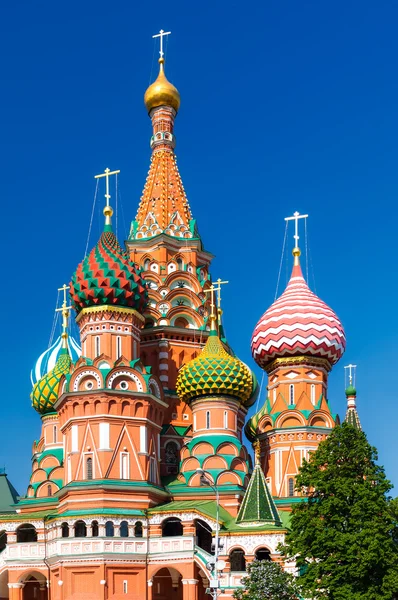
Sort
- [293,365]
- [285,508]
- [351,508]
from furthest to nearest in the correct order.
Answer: [293,365] → [285,508] → [351,508]

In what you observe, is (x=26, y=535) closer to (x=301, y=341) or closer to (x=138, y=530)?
(x=138, y=530)

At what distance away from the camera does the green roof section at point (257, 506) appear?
36469 millimetres

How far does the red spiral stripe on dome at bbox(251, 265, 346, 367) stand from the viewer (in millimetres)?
43594

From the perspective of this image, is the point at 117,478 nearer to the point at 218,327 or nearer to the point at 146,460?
the point at 146,460

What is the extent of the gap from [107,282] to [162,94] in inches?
498

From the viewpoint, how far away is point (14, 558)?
39.8 metres

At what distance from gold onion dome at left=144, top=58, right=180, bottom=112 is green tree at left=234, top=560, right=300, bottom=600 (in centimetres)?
2394

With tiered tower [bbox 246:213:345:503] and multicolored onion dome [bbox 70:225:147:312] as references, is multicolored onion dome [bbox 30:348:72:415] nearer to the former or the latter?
multicolored onion dome [bbox 70:225:147:312]

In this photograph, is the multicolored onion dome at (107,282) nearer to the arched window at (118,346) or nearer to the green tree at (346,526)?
the arched window at (118,346)

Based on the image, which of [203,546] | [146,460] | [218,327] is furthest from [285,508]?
[218,327]

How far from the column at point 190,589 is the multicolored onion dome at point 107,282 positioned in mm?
10221

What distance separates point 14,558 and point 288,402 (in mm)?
11953

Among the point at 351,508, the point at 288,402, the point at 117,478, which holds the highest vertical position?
the point at 288,402

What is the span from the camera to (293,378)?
43719mm
